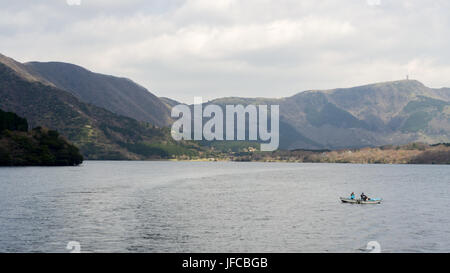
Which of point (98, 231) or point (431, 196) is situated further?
point (431, 196)

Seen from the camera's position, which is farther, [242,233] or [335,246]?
[242,233]

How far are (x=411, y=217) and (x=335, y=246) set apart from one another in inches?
1757

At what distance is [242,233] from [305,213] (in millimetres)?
33037

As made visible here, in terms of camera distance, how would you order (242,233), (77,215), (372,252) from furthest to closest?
(77,215) → (242,233) → (372,252)

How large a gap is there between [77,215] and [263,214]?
41.0 m

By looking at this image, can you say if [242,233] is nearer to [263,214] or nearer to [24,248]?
[263,214]

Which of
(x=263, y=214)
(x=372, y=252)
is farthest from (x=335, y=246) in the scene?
(x=263, y=214)

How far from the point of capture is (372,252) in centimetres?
6662

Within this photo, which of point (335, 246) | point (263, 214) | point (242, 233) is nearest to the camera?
point (335, 246)

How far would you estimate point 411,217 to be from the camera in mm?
108438
